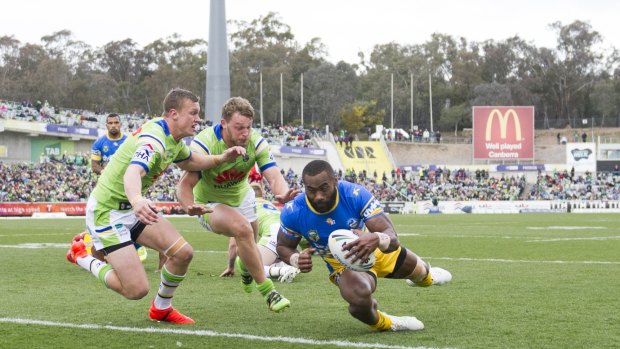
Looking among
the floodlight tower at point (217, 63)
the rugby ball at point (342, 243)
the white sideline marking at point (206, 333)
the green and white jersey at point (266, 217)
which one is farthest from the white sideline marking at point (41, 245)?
the floodlight tower at point (217, 63)

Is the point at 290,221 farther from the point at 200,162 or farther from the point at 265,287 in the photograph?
the point at 200,162

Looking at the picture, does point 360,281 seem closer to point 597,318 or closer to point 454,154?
point 597,318

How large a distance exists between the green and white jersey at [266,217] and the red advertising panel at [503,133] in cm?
5802

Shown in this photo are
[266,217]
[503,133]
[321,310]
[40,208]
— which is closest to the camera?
[321,310]

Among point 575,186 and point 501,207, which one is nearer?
point 501,207

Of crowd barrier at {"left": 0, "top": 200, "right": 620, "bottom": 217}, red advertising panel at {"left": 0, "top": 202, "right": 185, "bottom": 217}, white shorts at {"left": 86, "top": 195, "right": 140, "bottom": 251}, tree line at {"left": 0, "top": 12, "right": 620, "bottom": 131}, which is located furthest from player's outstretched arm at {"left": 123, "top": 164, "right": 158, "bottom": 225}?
tree line at {"left": 0, "top": 12, "right": 620, "bottom": 131}

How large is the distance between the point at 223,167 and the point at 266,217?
3.98 meters

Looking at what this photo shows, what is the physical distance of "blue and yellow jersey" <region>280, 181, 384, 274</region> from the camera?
7625 millimetres

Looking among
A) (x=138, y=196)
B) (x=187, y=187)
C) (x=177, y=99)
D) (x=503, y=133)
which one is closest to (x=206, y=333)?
(x=138, y=196)

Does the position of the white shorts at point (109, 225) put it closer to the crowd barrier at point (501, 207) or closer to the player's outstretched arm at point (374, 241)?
the player's outstretched arm at point (374, 241)

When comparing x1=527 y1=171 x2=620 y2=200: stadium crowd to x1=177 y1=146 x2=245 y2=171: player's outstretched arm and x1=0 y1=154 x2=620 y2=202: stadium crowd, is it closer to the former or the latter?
x1=0 y1=154 x2=620 y2=202: stadium crowd

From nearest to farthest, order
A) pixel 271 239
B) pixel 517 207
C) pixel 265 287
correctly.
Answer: pixel 265 287 → pixel 271 239 → pixel 517 207

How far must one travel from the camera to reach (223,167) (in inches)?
386

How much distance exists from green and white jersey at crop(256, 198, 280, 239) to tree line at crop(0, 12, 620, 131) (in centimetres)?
8614
